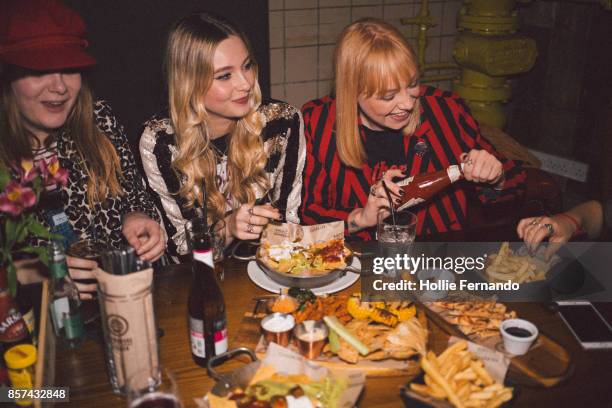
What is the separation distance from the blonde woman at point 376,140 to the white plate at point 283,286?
21.4 inches

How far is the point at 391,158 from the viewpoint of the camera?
2.39 meters

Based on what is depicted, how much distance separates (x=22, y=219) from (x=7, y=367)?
12.9 inches

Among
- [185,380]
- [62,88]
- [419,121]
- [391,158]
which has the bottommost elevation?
[185,380]

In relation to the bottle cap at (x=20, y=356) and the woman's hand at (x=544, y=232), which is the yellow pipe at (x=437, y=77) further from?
the bottle cap at (x=20, y=356)

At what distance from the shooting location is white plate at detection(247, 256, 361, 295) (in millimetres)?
1587

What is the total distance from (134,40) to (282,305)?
2.40 metres

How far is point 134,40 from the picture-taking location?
3.30 meters

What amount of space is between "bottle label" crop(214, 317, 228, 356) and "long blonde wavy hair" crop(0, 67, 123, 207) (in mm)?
999

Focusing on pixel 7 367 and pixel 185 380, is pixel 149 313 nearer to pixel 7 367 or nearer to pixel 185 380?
pixel 185 380

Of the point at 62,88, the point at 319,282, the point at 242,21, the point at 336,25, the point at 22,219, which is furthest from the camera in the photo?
the point at 336,25

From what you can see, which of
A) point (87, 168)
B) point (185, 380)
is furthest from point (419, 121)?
point (185, 380)

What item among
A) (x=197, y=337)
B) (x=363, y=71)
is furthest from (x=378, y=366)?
(x=363, y=71)

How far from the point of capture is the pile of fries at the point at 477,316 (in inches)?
54.5

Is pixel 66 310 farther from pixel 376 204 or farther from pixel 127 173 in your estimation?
pixel 376 204
